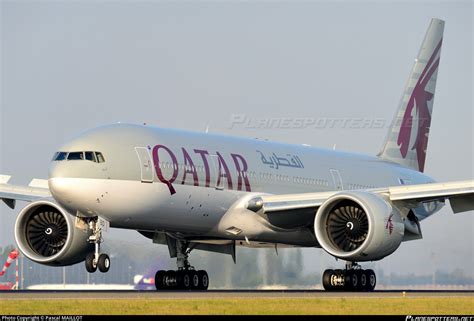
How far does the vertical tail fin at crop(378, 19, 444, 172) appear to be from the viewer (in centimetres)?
5169

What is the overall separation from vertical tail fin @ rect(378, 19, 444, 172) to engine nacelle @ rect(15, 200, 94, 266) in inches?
630

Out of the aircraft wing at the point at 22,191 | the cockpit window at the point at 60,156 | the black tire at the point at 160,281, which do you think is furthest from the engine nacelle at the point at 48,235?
the cockpit window at the point at 60,156

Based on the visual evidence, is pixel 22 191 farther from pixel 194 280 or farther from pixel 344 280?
pixel 344 280

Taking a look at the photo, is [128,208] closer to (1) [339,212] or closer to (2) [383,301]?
(1) [339,212]

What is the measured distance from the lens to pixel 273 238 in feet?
137

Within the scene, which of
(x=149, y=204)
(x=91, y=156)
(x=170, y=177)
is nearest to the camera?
(x=91, y=156)

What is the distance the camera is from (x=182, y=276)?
42250 mm

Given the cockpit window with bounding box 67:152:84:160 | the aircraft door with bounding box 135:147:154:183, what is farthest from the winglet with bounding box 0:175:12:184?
the aircraft door with bounding box 135:147:154:183

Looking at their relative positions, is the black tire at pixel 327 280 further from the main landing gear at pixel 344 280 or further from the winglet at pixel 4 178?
the winglet at pixel 4 178

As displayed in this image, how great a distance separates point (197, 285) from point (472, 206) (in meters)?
9.69

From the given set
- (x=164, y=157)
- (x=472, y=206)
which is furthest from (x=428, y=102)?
(x=164, y=157)

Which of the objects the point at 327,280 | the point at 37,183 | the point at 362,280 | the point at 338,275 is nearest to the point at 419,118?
the point at 362,280

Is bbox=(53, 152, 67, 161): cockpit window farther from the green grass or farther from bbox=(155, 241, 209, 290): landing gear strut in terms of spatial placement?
bbox=(155, 241, 209, 290): landing gear strut

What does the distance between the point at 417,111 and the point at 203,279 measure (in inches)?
579
